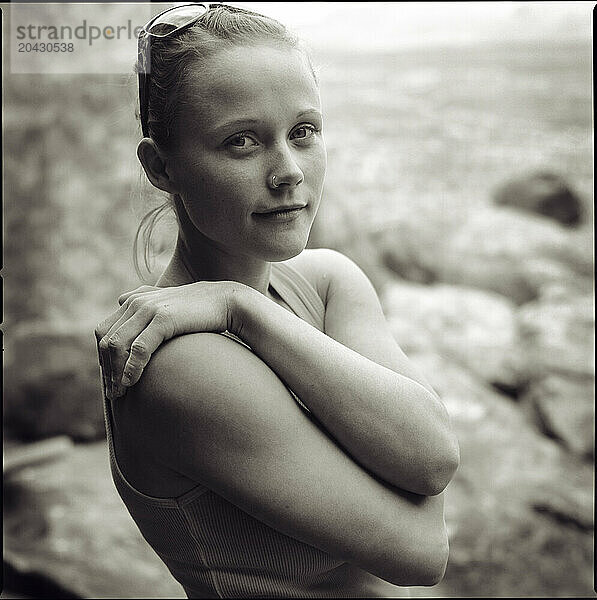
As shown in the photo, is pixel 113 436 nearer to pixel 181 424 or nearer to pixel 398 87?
pixel 181 424

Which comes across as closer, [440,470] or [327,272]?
[440,470]

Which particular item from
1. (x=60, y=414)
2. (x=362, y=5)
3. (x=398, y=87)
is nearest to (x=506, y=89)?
(x=398, y=87)

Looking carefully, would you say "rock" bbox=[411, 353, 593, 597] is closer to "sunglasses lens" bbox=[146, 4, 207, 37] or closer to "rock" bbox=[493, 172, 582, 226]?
"rock" bbox=[493, 172, 582, 226]

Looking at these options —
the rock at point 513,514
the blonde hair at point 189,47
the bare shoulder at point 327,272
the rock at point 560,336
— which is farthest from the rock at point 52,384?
the blonde hair at point 189,47

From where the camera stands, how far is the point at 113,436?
0.76 metres

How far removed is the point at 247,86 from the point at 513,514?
169 cm

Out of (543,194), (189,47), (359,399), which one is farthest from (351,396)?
(543,194)

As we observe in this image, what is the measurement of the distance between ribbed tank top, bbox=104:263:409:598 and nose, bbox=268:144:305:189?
0.17 m

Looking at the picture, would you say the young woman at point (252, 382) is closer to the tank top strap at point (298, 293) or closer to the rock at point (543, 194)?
the tank top strap at point (298, 293)

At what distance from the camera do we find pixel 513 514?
206 centimetres

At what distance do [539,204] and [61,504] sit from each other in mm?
1763

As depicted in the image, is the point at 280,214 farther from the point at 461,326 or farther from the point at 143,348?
the point at 461,326

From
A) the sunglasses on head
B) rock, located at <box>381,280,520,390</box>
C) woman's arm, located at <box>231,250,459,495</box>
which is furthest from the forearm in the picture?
rock, located at <box>381,280,520,390</box>

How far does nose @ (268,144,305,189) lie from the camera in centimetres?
67
